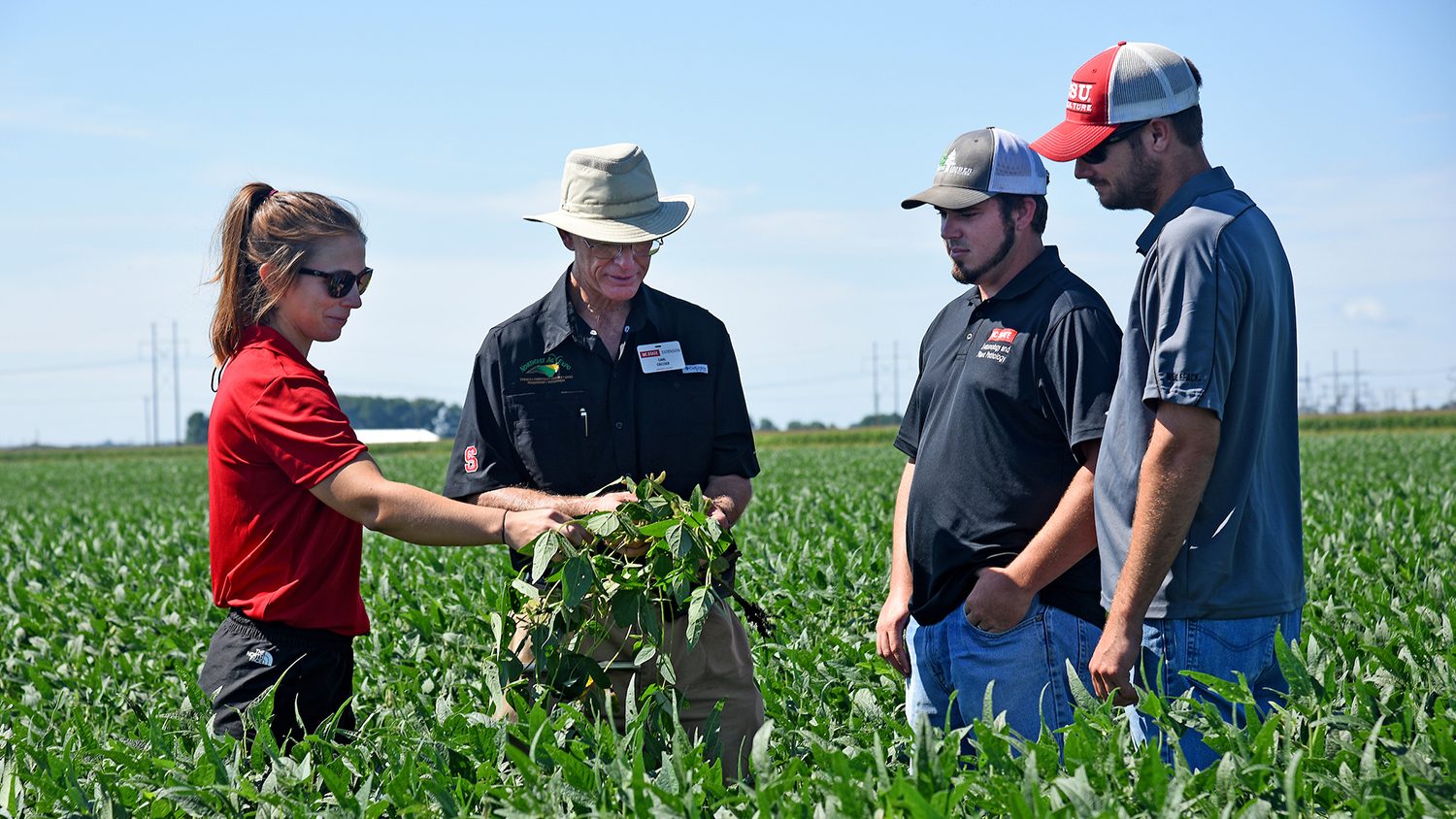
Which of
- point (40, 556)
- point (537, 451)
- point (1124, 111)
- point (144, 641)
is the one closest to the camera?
point (1124, 111)

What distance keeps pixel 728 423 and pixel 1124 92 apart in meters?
1.73

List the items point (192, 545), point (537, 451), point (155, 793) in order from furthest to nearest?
point (192, 545) → point (537, 451) → point (155, 793)

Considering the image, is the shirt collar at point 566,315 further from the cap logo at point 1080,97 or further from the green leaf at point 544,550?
the cap logo at point 1080,97

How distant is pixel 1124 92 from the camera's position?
127 inches

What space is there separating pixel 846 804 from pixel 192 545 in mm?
12290

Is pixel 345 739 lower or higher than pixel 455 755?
lower

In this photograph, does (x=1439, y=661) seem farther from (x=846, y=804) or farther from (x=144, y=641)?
(x=144, y=641)

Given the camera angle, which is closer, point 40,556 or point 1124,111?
point 1124,111

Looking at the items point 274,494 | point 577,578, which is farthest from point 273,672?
point 577,578

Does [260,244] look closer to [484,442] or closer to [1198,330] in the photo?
[484,442]

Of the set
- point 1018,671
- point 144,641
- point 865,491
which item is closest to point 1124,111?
point 1018,671

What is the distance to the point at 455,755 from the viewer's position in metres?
2.88

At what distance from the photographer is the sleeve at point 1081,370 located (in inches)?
140

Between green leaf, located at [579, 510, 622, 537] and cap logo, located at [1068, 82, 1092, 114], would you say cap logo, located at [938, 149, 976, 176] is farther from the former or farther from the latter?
green leaf, located at [579, 510, 622, 537]
